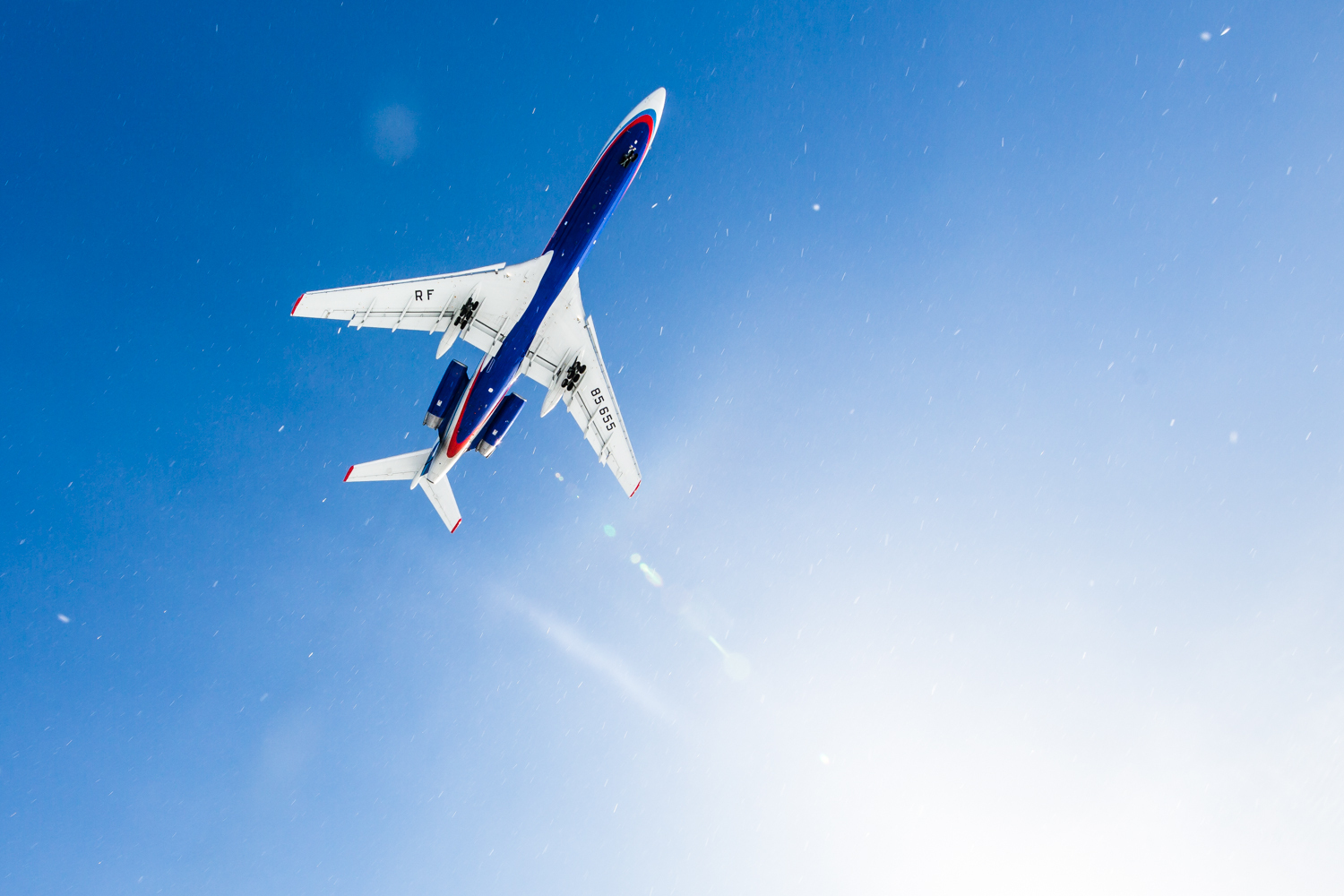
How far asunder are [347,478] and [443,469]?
5790 millimetres

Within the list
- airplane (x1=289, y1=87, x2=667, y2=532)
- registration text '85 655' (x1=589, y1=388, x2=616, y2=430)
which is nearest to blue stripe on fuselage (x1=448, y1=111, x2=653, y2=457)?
airplane (x1=289, y1=87, x2=667, y2=532)

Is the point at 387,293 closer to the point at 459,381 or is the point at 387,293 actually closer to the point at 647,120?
the point at 459,381

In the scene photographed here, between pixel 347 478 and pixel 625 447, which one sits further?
pixel 625 447

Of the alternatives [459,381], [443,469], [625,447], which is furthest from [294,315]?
[625,447]

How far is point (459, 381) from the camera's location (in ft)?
124

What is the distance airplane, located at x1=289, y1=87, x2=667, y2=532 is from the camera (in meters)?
35.9

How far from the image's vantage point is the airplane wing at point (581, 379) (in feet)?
129

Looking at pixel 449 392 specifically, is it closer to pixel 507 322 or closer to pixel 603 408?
pixel 507 322

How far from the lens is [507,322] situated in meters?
38.8

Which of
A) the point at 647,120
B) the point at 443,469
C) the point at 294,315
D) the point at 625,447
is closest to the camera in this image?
the point at 294,315

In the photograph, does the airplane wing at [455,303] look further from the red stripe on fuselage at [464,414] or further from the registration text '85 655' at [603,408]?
the registration text '85 655' at [603,408]

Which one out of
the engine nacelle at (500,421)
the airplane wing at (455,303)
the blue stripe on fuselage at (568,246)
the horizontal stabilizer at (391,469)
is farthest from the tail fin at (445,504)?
the airplane wing at (455,303)

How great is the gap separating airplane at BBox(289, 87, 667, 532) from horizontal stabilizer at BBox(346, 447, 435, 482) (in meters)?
0.05

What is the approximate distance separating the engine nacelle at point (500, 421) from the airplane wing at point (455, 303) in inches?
125
